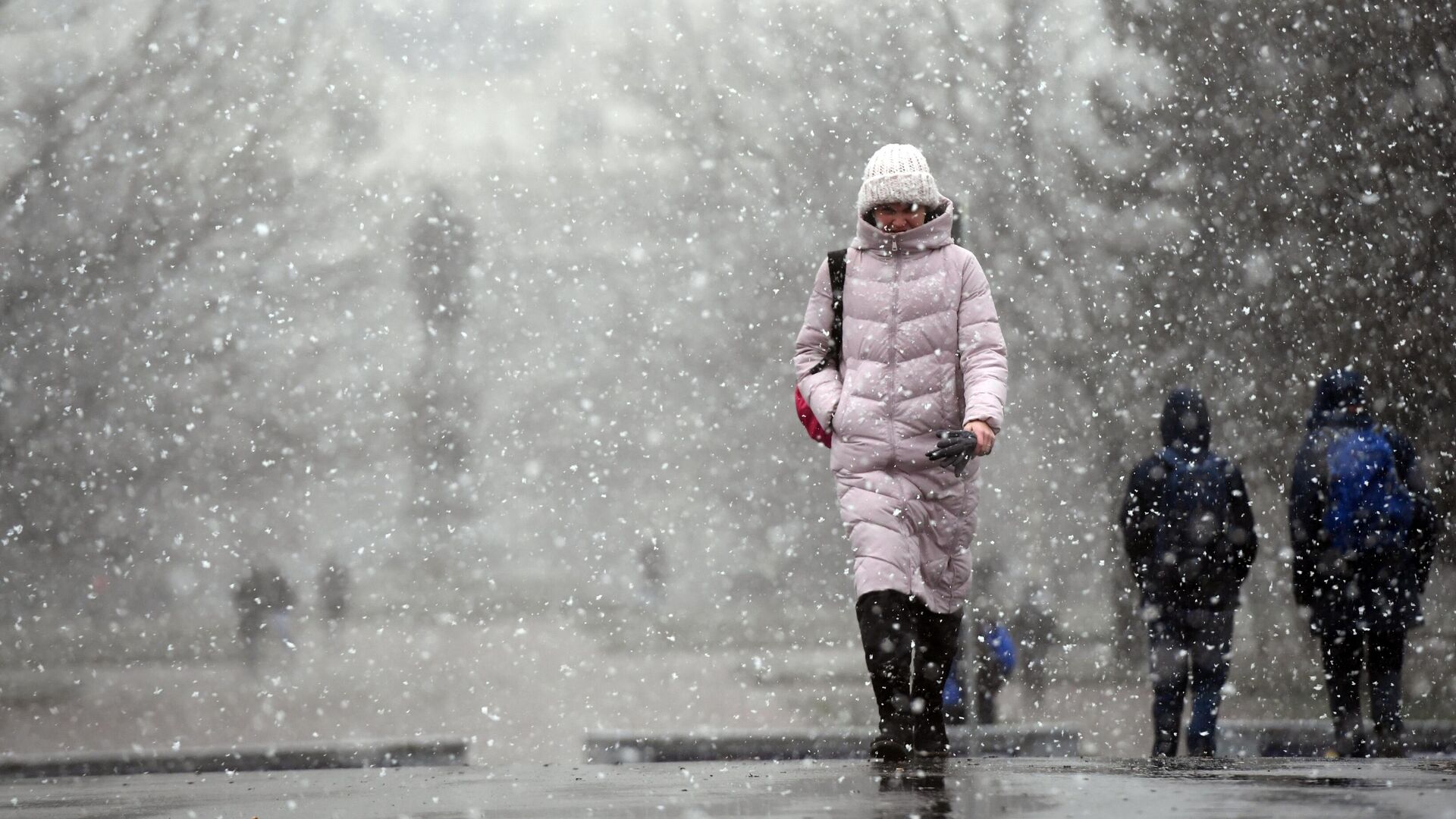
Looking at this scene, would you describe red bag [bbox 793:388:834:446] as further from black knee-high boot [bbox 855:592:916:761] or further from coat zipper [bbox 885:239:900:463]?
black knee-high boot [bbox 855:592:916:761]

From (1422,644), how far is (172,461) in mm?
16364

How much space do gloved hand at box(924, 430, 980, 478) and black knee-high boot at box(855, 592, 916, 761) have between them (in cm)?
40

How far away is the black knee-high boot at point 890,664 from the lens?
427cm

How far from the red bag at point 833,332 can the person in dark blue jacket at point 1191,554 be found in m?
1.33

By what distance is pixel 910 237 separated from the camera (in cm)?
454

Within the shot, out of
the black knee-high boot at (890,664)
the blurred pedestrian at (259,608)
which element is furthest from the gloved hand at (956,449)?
the blurred pedestrian at (259,608)

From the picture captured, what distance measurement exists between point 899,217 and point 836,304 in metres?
0.31

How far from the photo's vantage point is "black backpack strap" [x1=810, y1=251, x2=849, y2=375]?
4.65 m

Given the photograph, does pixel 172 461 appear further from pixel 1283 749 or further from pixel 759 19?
pixel 1283 749

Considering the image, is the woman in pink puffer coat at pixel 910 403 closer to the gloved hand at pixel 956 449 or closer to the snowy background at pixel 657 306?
the gloved hand at pixel 956 449

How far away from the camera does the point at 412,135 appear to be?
29781 mm

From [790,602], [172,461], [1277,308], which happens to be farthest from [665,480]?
[1277,308]

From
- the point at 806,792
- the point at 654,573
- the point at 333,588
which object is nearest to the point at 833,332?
the point at 806,792

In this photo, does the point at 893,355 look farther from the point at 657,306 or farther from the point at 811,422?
the point at 657,306
